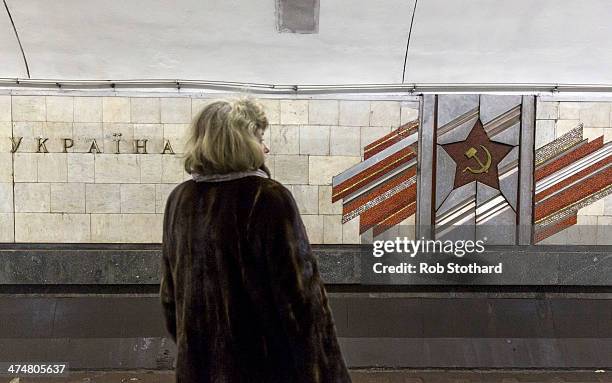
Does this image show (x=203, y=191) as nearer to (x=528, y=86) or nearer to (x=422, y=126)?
(x=422, y=126)

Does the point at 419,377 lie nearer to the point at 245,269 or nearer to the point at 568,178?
the point at 568,178

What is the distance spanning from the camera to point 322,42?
5965mm

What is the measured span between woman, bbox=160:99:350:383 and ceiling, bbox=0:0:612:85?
417cm

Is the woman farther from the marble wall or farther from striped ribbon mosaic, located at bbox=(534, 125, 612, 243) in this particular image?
striped ribbon mosaic, located at bbox=(534, 125, 612, 243)

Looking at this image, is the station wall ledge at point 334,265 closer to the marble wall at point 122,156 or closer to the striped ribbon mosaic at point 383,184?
the marble wall at point 122,156

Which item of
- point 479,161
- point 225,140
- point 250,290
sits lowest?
point 250,290

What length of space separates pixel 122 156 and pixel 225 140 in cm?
429

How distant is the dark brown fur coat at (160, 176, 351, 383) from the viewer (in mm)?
1789

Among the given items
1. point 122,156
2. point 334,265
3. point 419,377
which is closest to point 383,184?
point 334,265

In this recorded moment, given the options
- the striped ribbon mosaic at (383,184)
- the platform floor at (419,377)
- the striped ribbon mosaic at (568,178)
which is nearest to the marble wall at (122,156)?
the striped ribbon mosaic at (383,184)

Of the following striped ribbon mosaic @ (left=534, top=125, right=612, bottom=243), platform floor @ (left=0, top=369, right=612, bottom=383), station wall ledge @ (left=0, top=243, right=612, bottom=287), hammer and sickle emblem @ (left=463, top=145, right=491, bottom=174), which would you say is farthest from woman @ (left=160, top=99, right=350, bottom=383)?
striped ribbon mosaic @ (left=534, top=125, right=612, bottom=243)

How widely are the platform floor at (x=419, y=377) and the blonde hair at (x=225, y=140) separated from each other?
3738mm

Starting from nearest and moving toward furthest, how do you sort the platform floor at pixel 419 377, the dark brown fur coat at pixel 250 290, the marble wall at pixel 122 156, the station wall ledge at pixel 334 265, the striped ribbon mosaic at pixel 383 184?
the dark brown fur coat at pixel 250 290 < the platform floor at pixel 419 377 < the station wall ledge at pixel 334 265 < the marble wall at pixel 122 156 < the striped ribbon mosaic at pixel 383 184

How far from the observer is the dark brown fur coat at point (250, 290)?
5.87 feet
